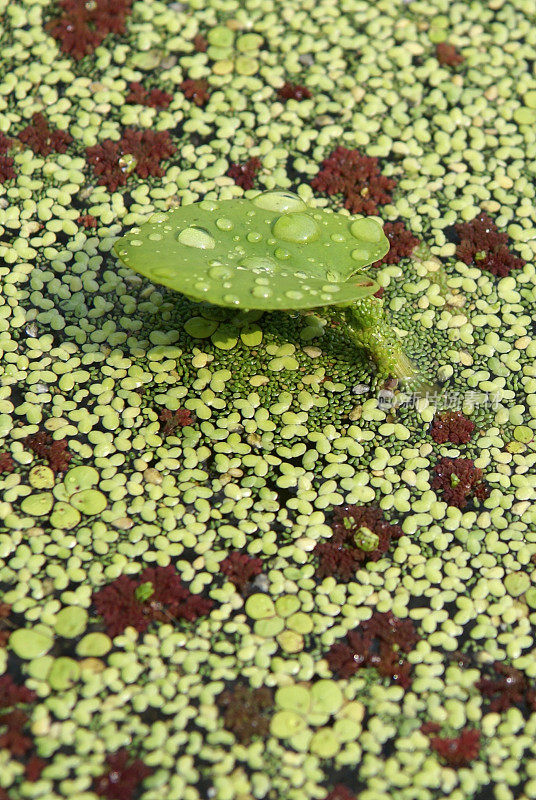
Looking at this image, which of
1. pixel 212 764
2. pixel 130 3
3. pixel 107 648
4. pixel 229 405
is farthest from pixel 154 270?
pixel 130 3

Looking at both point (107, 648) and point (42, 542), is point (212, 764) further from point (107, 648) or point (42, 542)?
point (42, 542)

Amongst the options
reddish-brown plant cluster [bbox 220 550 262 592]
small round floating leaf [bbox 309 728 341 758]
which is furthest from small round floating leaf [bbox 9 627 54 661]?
small round floating leaf [bbox 309 728 341 758]

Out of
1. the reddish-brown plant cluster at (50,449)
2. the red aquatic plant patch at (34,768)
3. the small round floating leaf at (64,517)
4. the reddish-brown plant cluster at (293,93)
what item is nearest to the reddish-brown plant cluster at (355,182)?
the reddish-brown plant cluster at (293,93)

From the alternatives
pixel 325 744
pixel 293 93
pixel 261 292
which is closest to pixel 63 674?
pixel 325 744

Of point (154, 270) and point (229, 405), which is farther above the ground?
point (154, 270)

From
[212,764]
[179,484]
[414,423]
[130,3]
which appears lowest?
[212,764]

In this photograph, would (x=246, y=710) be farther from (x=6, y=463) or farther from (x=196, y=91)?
(x=196, y=91)
